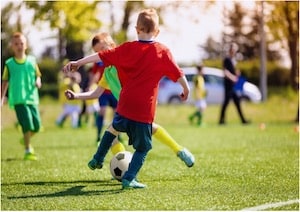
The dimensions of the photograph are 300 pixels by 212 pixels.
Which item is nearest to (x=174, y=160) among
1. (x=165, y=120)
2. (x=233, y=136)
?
(x=233, y=136)

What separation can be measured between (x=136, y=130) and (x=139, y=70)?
1.80 feet

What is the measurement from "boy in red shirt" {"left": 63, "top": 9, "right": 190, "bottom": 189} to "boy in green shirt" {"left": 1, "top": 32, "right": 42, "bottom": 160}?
3001 mm

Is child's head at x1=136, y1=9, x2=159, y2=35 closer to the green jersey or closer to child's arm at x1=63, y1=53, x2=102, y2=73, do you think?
child's arm at x1=63, y1=53, x2=102, y2=73

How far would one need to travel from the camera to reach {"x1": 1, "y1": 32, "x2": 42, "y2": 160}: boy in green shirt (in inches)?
368

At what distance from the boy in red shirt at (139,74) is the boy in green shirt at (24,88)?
3.00m

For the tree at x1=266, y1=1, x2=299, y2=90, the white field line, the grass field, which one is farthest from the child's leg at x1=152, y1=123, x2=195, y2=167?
the tree at x1=266, y1=1, x2=299, y2=90

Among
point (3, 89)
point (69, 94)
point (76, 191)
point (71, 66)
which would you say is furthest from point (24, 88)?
point (76, 191)

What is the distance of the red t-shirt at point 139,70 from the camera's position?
21.0 feet

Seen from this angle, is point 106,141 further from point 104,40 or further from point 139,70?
point 104,40

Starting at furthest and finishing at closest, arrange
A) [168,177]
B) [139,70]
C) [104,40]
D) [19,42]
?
[19,42] → [104,40] → [168,177] → [139,70]

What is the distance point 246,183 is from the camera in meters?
6.83

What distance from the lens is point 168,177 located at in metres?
7.37

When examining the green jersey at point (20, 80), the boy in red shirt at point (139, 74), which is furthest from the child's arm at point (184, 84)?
the green jersey at point (20, 80)

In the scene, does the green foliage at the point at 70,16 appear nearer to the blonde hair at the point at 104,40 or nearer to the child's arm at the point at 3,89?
the child's arm at the point at 3,89
